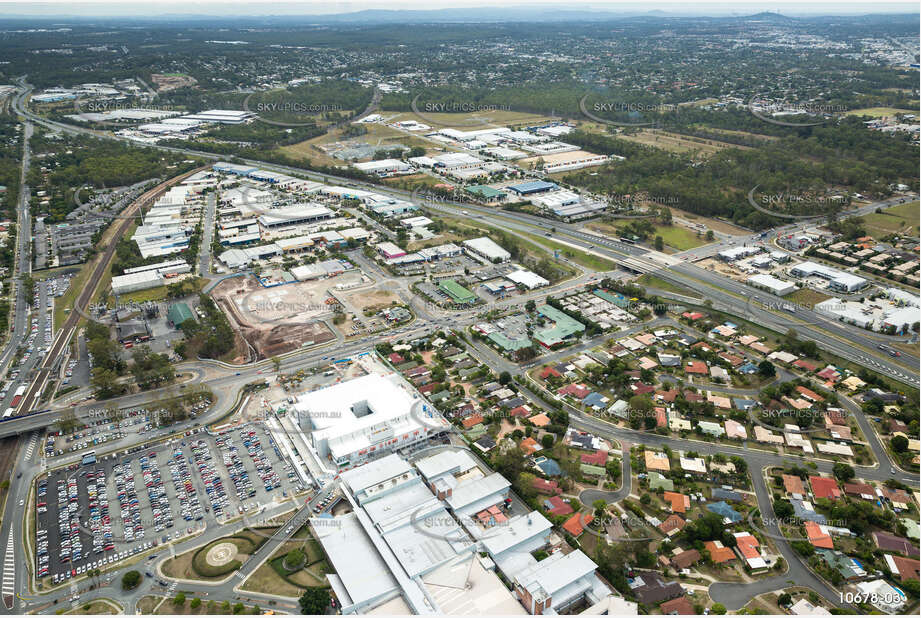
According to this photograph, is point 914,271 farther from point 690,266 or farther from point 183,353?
point 183,353

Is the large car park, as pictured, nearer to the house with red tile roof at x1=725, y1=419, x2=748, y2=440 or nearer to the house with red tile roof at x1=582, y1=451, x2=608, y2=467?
the house with red tile roof at x1=582, y1=451, x2=608, y2=467

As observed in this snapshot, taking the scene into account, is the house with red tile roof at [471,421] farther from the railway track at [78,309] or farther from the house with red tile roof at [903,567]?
the railway track at [78,309]

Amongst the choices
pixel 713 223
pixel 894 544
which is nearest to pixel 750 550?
pixel 894 544

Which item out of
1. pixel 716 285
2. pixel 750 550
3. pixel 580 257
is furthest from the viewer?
pixel 580 257

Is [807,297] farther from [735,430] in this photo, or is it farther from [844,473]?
[844,473]

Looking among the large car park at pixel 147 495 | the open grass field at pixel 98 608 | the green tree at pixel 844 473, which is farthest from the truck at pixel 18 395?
the green tree at pixel 844 473

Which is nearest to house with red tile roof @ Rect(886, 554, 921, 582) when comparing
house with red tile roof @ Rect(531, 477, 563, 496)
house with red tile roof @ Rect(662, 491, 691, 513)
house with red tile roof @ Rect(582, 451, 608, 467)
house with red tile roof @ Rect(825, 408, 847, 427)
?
house with red tile roof @ Rect(662, 491, 691, 513)
